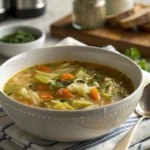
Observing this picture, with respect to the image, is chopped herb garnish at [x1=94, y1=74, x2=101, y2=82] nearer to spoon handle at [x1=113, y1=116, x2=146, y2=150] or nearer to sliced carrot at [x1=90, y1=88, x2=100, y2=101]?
sliced carrot at [x1=90, y1=88, x2=100, y2=101]

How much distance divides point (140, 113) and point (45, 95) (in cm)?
36

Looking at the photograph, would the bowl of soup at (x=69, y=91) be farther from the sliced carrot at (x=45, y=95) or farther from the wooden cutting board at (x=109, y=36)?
the wooden cutting board at (x=109, y=36)

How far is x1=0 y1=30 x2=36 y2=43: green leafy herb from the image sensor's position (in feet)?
7.65

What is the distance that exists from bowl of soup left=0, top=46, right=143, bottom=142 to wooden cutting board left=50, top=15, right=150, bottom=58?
0.69 meters

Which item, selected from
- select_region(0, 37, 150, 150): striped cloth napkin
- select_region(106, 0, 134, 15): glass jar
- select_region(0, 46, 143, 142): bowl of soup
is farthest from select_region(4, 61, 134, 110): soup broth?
select_region(106, 0, 134, 15): glass jar

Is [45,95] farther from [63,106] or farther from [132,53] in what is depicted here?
[132,53]

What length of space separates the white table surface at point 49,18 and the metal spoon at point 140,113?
106 centimetres

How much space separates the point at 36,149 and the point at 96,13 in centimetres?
139

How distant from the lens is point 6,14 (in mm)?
2900

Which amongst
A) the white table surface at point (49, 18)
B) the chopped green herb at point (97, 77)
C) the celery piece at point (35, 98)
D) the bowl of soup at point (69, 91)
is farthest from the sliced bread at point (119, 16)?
the celery piece at point (35, 98)

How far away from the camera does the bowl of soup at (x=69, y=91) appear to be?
131 centimetres

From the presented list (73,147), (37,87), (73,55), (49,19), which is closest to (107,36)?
(49,19)

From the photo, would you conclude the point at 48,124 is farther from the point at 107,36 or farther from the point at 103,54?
the point at 107,36

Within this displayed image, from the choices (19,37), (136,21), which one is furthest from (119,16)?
(19,37)
